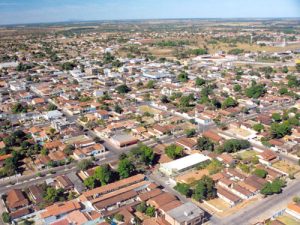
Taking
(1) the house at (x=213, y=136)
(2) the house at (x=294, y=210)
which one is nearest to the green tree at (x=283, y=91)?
(1) the house at (x=213, y=136)

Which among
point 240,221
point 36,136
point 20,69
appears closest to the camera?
point 240,221

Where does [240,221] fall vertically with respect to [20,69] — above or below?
below

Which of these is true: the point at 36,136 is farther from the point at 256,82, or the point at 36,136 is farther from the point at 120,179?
the point at 256,82

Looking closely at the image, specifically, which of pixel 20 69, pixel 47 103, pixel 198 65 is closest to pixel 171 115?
pixel 47 103

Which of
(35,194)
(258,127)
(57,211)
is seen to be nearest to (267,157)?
(258,127)

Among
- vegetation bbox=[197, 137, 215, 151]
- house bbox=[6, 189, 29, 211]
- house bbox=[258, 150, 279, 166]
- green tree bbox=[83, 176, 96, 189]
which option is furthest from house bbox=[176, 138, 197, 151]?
house bbox=[6, 189, 29, 211]

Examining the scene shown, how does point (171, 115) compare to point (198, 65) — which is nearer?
point (171, 115)

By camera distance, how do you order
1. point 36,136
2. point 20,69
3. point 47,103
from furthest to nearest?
point 20,69
point 47,103
point 36,136

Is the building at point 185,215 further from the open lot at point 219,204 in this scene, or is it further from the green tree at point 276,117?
the green tree at point 276,117
